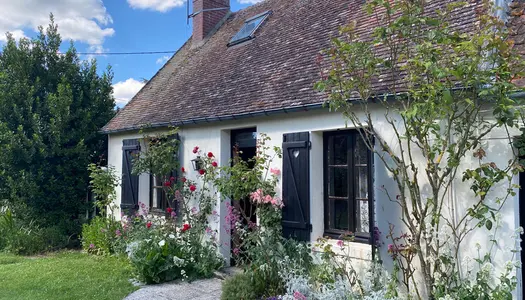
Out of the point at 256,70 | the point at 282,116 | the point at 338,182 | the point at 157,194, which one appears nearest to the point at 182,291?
the point at 338,182

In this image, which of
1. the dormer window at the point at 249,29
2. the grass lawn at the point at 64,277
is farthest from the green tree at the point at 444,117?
the dormer window at the point at 249,29

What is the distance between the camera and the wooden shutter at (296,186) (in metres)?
6.00

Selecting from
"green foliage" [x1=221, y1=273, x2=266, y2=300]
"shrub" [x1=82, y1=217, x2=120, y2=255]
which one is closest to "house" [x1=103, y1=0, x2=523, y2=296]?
"shrub" [x1=82, y1=217, x2=120, y2=255]

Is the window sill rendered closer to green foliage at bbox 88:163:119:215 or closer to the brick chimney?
green foliage at bbox 88:163:119:215

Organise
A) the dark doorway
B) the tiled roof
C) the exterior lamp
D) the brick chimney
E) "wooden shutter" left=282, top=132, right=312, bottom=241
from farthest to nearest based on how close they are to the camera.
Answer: the brick chimney
the exterior lamp
the dark doorway
the tiled roof
"wooden shutter" left=282, top=132, right=312, bottom=241

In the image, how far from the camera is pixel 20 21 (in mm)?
11367

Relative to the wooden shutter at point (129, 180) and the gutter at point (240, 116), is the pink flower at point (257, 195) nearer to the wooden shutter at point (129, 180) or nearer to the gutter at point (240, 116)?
the gutter at point (240, 116)

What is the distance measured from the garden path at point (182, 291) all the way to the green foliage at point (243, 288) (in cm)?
34

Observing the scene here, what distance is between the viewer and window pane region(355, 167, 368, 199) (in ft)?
18.6

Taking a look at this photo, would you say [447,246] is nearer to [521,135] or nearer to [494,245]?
[494,245]

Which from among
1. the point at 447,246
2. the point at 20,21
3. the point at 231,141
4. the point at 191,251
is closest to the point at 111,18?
the point at 20,21

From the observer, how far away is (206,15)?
12.4 m

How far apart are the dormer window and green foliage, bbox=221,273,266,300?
592 cm

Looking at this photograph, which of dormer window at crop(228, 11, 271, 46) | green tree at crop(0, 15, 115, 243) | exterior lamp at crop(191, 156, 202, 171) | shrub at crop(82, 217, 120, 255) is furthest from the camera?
green tree at crop(0, 15, 115, 243)
